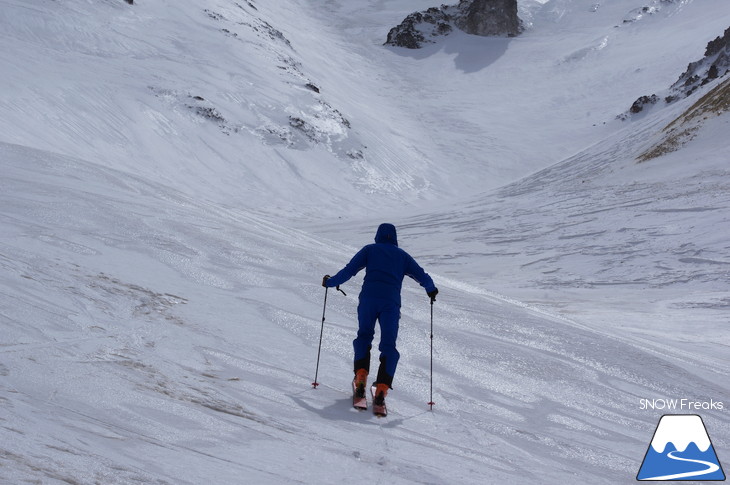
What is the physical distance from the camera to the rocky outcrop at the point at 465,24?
72.0 meters

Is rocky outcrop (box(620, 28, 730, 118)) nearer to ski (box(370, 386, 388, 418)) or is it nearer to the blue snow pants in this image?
the blue snow pants

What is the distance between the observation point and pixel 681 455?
19.5 ft

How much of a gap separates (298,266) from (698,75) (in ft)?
138

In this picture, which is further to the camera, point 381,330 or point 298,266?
point 298,266

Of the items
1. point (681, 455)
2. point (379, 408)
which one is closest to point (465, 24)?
point (681, 455)

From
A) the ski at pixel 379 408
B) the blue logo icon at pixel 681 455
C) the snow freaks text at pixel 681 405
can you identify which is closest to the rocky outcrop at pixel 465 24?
the snow freaks text at pixel 681 405

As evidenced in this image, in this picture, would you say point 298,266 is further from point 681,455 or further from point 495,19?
point 495,19

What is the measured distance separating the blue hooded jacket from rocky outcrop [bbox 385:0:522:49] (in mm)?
67059

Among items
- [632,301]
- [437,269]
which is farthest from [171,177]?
[632,301]

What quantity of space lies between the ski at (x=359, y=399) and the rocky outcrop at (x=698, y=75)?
141 ft

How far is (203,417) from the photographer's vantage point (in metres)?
4.94

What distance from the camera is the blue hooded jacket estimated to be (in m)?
6.44

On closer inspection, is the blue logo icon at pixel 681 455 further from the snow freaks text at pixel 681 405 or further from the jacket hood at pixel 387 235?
the jacket hood at pixel 387 235

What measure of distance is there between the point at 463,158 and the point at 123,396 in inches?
1635
